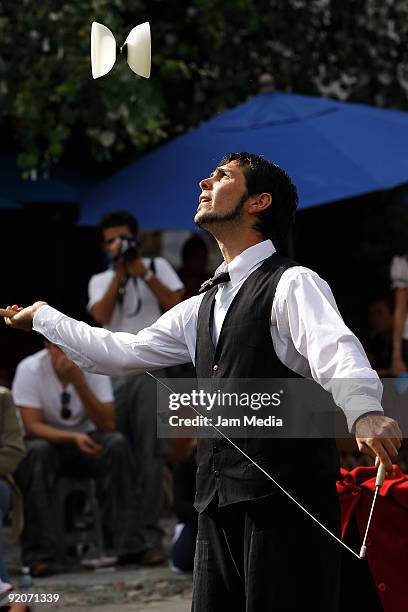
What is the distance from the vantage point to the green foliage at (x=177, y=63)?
9000 mm

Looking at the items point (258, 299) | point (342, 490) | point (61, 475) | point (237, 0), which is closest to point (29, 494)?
point (61, 475)

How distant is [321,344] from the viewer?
10.8 feet

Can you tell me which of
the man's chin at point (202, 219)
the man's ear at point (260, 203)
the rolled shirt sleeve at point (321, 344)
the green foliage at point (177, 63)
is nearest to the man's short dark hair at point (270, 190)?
the man's ear at point (260, 203)

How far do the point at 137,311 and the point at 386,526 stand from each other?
3.37m

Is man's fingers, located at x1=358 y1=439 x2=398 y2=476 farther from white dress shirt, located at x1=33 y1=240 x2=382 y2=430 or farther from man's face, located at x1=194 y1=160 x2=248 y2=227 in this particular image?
man's face, located at x1=194 y1=160 x2=248 y2=227

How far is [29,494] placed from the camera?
6883mm

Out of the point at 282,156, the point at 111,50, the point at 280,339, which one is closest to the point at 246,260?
the point at 280,339

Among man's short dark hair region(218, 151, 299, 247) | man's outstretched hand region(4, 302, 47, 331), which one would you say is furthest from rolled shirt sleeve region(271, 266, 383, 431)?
man's outstretched hand region(4, 302, 47, 331)

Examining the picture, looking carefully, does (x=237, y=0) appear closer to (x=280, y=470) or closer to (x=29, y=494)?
(x=29, y=494)

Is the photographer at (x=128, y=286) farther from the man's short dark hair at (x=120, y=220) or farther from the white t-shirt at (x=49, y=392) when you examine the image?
the white t-shirt at (x=49, y=392)

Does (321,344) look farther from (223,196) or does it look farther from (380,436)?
(223,196)

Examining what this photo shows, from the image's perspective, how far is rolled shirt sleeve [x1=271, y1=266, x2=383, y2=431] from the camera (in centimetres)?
315

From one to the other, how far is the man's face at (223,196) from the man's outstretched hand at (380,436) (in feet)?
2.95

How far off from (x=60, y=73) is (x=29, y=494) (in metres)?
3.44
